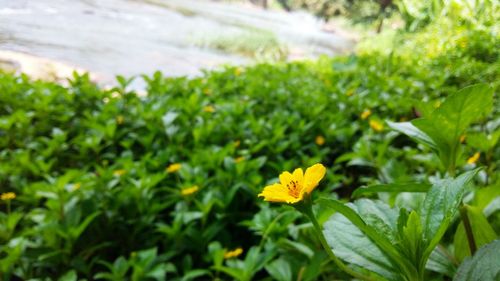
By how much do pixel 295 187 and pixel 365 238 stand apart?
0.45 ft

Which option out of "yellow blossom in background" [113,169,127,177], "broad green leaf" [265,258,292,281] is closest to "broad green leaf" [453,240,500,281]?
"broad green leaf" [265,258,292,281]

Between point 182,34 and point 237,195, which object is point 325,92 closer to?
point 237,195

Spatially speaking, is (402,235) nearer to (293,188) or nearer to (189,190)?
(293,188)

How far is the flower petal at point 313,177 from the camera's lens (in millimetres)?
427

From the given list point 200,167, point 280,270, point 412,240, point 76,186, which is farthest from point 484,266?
point 76,186

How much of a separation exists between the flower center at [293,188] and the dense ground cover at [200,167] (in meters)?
0.31

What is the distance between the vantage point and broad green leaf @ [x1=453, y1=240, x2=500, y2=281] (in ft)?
1.37

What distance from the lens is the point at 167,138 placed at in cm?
175

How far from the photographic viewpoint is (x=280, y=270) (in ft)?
2.96

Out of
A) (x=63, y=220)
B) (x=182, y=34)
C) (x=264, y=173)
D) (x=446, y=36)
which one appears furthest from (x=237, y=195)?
(x=182, y=34)

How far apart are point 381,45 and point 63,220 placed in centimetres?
682

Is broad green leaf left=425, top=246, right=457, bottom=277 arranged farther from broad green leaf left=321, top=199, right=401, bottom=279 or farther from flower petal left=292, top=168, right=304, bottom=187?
flower petal left=292, top=168, right=304, bottom=187

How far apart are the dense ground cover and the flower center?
→ 308mm

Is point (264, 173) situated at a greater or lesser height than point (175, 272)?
greater
